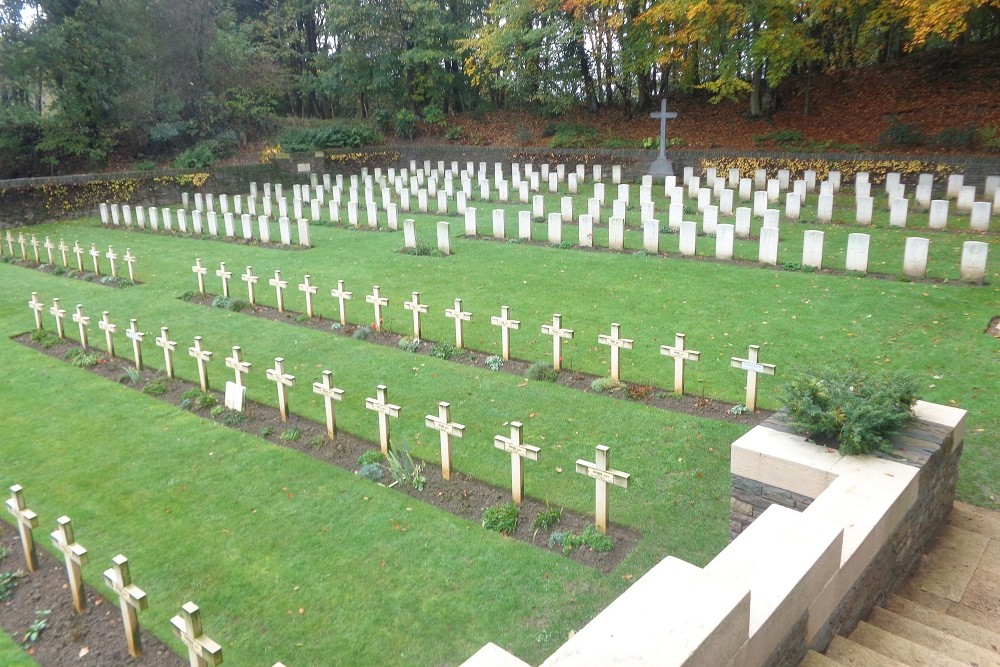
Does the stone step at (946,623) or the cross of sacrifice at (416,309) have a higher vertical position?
the cross of sacrifice at (416,309)

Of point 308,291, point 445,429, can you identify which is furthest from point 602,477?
point 308,291

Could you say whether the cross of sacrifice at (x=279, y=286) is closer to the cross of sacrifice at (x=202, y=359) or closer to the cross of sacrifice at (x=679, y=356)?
the cross of sacrifice at (x=202, y=359)

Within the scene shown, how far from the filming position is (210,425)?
7.79 meters

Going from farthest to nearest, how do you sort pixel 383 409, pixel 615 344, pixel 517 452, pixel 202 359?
pixel 202 359
pixel 615 344
pixel 383 409
pixel 517 452

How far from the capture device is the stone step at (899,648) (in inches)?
145

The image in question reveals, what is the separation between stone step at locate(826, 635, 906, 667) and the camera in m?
3.67

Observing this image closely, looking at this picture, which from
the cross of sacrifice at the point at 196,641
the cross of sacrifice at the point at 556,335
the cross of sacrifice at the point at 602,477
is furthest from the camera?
the cross of sacrifice at the point at 556,335

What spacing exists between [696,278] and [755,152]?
14.9m

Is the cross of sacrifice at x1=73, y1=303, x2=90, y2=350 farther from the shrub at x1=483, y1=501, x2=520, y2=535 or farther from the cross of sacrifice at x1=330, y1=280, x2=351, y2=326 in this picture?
the shrub at x1=483, y1=501, x2=520, y2=535

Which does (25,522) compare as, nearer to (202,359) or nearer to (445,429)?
(445,429)

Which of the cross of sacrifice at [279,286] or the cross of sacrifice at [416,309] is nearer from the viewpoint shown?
the cross of sacrifice at [416,309]

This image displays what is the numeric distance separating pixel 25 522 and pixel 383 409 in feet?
9.09

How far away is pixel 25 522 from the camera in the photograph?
5129 millimetres

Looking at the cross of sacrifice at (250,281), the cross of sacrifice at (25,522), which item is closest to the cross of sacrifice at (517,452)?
the cross of sacrifice at (25,522)
